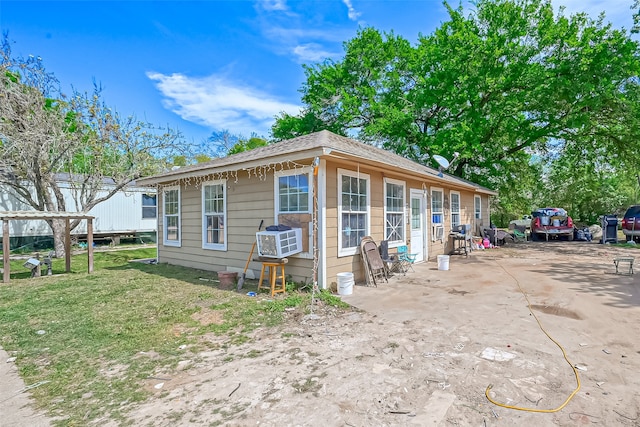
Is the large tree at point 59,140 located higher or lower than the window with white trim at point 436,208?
higher

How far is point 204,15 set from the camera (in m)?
9.70

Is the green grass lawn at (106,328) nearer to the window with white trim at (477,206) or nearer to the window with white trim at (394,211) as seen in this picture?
the window with white trim at (394,211)

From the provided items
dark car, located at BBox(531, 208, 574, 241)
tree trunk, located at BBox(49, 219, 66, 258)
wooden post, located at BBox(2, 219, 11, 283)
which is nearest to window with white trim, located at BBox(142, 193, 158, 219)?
tree trunk, located at BBox(49, 219, 66, 258)

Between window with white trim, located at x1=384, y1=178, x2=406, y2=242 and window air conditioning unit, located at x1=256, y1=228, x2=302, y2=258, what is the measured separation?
2.48 metres

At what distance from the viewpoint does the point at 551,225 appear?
15.6 meters

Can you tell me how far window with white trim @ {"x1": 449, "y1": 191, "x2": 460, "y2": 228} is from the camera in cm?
1169

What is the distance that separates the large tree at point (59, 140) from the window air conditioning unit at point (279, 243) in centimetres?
933

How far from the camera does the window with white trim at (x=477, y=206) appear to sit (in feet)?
46.2

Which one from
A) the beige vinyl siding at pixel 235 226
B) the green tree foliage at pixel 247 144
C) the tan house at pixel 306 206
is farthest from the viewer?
the green tree foliage at pixel 247 144

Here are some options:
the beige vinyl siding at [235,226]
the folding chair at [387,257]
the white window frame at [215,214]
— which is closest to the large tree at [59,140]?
the beige vinyl siding at [235,226]

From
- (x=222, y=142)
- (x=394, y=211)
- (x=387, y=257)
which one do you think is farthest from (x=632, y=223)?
(x=222, y=142)

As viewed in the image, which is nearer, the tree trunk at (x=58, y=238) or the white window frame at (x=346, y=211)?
the white window frame at (x=346, y=211)

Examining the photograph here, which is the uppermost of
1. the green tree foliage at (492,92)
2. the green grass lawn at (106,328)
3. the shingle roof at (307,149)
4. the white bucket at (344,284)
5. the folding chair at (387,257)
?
the green tree foliage at (492,92)

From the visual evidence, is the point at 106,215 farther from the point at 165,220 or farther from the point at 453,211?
the point at 453,211
